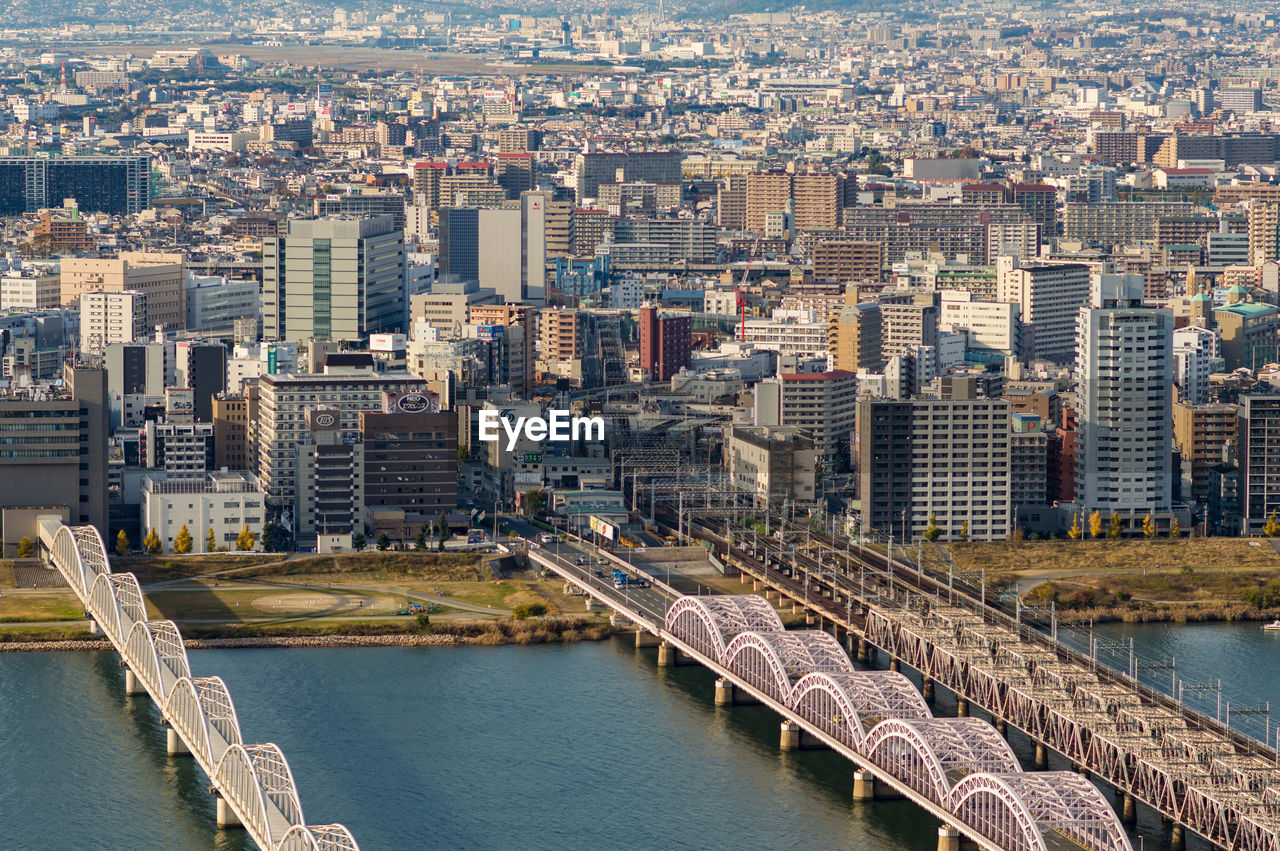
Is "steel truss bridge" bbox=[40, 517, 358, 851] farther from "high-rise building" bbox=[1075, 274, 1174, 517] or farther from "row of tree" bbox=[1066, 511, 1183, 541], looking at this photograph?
"high-rise building" bbox=[1075, 274, 1174, 517]

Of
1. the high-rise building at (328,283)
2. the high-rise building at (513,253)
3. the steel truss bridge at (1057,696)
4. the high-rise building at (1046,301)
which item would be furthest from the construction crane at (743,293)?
the steel truss bridge at (1057,696)

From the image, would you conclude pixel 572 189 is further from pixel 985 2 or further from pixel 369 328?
pixel 985 2

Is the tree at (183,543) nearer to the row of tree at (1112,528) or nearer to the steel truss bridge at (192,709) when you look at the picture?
the steel truss bridge at (192,709)

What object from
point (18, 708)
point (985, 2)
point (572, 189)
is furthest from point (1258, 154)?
point (985, 2)

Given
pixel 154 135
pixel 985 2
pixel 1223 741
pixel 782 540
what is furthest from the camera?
pixel 985 2

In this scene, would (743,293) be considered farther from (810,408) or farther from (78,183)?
(78,183)

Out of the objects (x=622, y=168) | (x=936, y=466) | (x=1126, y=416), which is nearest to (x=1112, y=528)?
(x=1126, y=416)
